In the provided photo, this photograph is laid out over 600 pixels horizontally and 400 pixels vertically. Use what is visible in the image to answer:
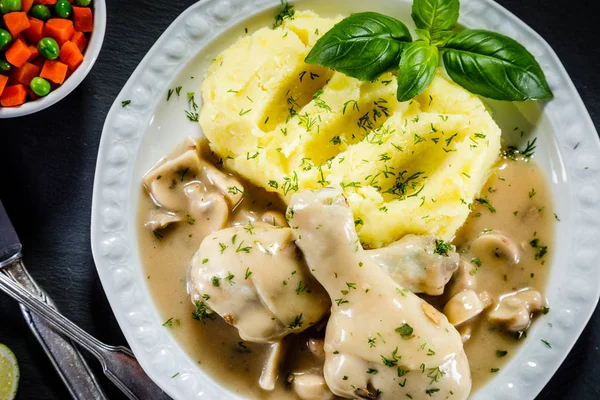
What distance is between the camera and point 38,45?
505 cm

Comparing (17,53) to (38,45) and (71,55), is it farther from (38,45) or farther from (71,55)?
(71,55)

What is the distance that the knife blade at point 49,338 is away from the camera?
5270mm

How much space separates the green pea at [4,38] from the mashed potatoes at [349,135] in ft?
5.14

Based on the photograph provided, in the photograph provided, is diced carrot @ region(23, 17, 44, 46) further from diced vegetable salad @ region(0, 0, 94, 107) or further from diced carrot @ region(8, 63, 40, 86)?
diced carrot @ region(8, 63, 40, 86)

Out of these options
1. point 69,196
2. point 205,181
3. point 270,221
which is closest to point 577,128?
point 270,221

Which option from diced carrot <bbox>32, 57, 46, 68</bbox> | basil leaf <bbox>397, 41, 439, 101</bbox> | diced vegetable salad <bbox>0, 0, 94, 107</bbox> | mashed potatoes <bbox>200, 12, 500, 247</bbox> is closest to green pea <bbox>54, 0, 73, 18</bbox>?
diced vegetable salad <bbox>0, 0, 94, 107</bbox>

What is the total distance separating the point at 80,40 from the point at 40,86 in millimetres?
522

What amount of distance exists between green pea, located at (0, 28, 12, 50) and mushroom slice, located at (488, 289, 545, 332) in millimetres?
4394

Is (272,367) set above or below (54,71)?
below

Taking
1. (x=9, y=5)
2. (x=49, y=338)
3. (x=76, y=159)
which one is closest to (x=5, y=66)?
(x=9, y=5)

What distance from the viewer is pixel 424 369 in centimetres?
447

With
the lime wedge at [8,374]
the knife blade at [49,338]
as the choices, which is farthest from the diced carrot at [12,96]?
the lime wedge at [8,374]

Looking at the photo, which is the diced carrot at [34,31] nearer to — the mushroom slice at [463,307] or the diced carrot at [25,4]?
the diced carrot at [25,4]

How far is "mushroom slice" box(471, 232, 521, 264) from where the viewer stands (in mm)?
5043
